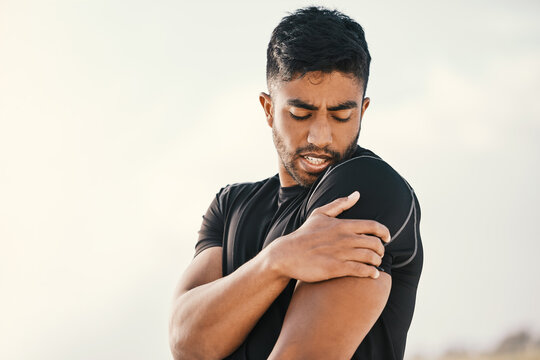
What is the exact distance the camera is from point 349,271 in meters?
1.88

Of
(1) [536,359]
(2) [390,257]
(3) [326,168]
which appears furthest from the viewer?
(1) [536,359]

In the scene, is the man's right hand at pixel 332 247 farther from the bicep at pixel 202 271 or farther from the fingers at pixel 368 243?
the bicep at pixel 202 271

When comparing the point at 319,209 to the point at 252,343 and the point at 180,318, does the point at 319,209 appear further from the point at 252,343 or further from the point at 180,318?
the point at 180,318

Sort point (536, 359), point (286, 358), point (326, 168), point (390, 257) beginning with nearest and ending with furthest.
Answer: point (286, 358) < point (390, 257) < point (326, 168) < point (536, 359)

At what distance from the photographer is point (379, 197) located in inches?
80.2

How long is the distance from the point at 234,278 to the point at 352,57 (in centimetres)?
99

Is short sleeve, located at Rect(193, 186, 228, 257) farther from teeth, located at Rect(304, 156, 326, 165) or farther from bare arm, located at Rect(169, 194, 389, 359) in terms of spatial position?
teeth, located at Rect(304, 156, 326, 165)

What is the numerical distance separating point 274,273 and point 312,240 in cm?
16

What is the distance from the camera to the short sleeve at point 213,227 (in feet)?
9.43

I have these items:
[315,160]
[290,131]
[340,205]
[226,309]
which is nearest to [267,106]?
[290,131]

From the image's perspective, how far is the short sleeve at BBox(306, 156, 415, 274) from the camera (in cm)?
202

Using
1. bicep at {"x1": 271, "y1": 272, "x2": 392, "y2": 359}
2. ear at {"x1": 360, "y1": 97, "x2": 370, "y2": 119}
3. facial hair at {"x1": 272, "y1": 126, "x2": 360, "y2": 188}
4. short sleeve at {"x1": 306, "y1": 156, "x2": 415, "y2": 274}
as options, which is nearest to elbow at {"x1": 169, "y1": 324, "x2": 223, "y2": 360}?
bicep at {"x1": 271, "y1": 272, "x2": 392, "y2": 359}

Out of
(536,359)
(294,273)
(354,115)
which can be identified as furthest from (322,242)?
(536,359)

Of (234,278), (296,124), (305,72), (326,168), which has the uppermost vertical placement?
(305,72)
